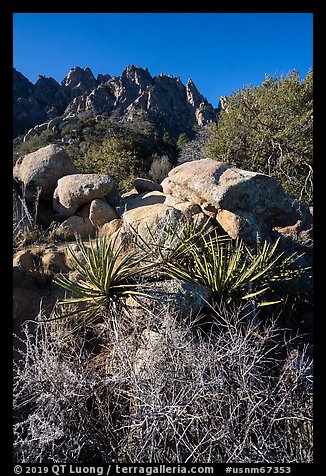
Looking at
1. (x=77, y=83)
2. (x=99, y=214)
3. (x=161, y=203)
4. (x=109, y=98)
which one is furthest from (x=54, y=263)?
(x=77, y=83)

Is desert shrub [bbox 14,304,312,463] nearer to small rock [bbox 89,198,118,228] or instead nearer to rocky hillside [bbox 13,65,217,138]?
small rock [bbox 89,198,118,228]

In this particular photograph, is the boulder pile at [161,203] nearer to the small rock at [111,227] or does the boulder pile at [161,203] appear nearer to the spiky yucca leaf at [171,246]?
the small rock at [111,227]

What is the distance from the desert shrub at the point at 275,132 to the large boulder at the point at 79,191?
4.97 meters

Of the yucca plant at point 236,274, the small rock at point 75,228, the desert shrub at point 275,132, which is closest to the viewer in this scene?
the yucca plant at point 236,274

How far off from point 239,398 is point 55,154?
589cm

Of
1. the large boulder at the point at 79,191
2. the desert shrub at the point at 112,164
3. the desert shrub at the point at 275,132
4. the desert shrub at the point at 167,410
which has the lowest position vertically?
the desert shrub at the point at 167,410

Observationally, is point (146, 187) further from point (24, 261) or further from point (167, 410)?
point (167, 410)

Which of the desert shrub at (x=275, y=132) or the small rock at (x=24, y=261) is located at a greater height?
the desert shrub at (x=275, y=132)

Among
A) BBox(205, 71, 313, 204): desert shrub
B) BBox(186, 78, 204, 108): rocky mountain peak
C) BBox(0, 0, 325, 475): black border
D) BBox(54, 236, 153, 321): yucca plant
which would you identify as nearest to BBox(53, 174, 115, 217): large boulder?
BBox(54, 236, 153, 321): yucca plant

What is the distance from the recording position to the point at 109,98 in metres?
45.0

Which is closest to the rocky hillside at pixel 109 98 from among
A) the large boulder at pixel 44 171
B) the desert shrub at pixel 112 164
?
the desert shrub at pixel 112 164

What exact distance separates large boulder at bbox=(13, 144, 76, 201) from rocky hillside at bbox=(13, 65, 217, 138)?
3127 centimetres

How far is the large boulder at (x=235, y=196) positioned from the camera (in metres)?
4.76
